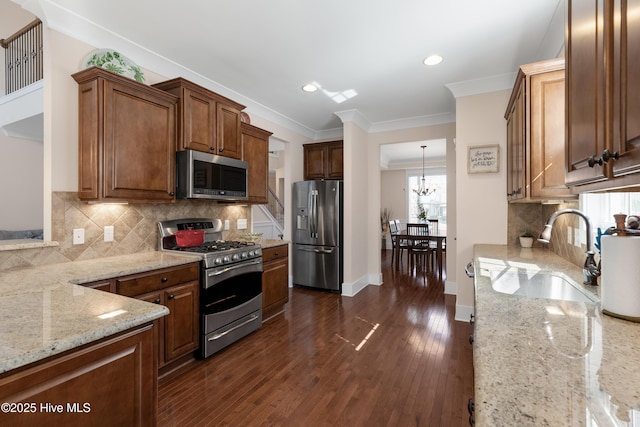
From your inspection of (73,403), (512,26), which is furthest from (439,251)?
(73,403)

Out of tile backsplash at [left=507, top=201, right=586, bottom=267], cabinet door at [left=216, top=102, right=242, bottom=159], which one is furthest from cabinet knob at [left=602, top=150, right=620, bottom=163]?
cabinet door at [left=216, top=102, right=242, bottom=159]

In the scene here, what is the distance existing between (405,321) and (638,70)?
310 centimetres

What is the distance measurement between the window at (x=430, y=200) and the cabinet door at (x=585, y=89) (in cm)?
746

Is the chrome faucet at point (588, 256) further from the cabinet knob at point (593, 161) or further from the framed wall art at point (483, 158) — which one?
the framed wall art at point (483, 158)

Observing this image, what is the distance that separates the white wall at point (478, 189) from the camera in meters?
3.24

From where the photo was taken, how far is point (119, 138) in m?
2.24

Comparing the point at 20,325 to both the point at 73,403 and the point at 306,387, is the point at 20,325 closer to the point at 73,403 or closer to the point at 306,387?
the point at 73,403

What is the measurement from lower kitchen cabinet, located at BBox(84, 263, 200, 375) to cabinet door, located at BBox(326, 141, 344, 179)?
9.65 feet

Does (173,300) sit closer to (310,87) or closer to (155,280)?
(155,280)

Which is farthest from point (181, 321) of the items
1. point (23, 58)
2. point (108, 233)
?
point (23, 58)

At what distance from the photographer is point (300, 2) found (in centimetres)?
208

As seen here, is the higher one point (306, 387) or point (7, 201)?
point (7, 201)

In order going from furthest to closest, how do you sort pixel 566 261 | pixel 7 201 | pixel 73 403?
pixel 7 201
pixel 566 261
pixel 73 403

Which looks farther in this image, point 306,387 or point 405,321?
point 405,321
